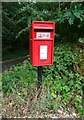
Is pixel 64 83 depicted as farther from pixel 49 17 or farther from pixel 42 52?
pixel 49 17

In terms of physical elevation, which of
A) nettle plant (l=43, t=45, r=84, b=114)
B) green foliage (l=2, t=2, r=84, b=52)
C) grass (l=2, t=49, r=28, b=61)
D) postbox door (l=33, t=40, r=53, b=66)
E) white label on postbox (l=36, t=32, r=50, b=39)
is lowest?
nettle plant (l=43, t=45, r=84, b=114)

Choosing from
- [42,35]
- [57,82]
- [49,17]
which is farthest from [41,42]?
[49,17]

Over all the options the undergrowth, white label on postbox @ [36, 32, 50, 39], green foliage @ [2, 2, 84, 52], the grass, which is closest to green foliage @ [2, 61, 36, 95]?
the undergrowth

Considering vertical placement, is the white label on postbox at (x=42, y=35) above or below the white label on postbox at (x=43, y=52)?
above

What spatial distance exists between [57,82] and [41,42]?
0.95 m

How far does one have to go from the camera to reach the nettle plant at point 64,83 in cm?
363

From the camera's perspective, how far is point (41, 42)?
3.45 m

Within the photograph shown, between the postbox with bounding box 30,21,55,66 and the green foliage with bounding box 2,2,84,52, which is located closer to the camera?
the postbox with bounding box 30,21,55,66

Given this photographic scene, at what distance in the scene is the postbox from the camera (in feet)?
11.1

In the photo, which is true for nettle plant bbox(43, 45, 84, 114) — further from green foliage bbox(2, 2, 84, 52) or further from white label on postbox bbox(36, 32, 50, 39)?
white label on postbox bbox(36, 32, 50, 39)

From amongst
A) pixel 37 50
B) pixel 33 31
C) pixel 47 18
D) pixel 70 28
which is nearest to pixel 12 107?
pixel 37 50

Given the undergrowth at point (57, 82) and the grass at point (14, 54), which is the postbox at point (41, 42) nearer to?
the undergrowth at point (57, 82)

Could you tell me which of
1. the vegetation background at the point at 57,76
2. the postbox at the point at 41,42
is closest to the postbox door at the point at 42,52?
the postbox at the point at 41,42

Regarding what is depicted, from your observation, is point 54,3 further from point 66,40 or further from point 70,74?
point 70,74
